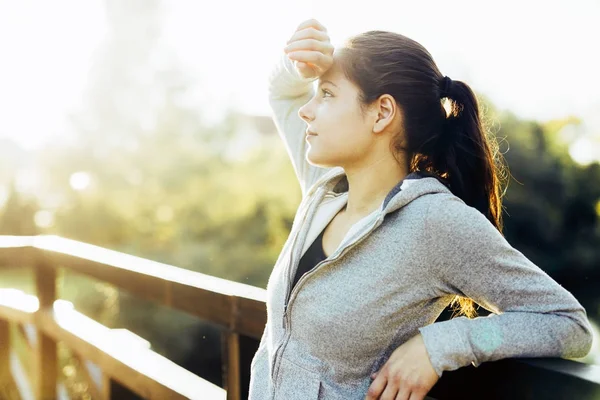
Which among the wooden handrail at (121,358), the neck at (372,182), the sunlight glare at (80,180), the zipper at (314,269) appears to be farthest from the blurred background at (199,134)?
the zipper at (314,269)

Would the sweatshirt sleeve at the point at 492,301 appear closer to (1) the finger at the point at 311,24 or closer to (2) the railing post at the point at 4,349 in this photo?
(1) the finger at the point at 311,24

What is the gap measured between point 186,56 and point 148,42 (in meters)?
2.53

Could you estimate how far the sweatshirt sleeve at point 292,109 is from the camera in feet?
5.56

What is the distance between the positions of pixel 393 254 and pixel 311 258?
0.25 meters

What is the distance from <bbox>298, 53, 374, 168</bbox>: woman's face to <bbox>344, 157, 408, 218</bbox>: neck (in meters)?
0.03

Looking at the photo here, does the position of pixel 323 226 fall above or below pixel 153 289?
above

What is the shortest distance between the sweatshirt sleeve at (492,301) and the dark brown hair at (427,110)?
22cm

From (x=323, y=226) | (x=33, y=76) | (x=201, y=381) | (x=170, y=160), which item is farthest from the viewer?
(x=33, y=76)

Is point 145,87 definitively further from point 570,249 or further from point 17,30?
point 570,249

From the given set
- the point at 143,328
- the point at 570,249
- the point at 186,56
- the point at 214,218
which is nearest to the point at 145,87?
the point at 186,56

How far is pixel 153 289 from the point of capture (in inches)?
69.0

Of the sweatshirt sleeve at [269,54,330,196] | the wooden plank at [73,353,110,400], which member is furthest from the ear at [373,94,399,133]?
the wooden plank at [73,353,110,400]

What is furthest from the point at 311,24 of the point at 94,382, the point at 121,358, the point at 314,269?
the point at 94,382

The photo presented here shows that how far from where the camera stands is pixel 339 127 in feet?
4.36
